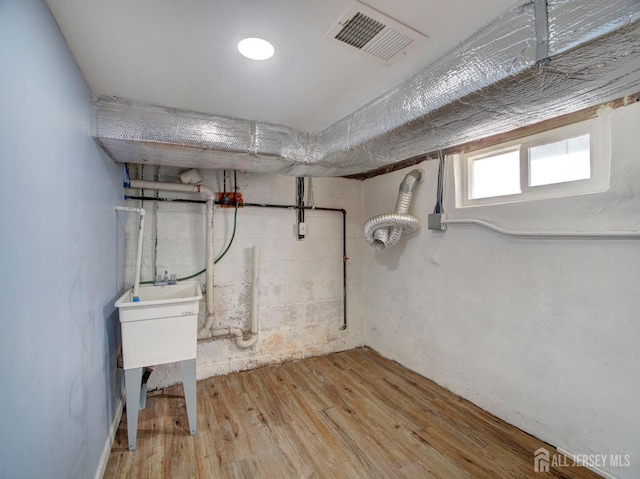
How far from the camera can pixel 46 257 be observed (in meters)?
0.95

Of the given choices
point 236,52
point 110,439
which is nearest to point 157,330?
point 110,439

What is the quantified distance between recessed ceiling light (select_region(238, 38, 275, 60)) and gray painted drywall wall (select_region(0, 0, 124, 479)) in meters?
0.65

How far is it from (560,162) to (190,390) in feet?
9.31

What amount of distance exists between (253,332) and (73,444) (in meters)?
1.58

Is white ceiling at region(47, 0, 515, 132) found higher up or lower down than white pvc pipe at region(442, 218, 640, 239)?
higher up

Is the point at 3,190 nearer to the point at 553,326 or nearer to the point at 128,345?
the point at 128,345

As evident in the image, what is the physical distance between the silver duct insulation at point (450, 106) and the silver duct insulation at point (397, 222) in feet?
1.73

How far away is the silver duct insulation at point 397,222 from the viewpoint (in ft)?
8.11

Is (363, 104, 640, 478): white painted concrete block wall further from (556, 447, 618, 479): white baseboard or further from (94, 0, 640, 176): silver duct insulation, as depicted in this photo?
(94, 0, 640, 176): silver duct insulation

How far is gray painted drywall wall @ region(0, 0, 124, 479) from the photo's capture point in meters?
0.74

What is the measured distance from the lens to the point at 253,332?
2664 mm

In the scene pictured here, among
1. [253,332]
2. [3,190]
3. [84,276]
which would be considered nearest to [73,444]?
[84,276]

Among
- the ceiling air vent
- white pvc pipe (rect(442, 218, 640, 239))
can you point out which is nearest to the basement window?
white pvc pipe (rect(442, 218, 640, 239))

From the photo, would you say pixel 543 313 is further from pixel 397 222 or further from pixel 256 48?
pixel 256 48
